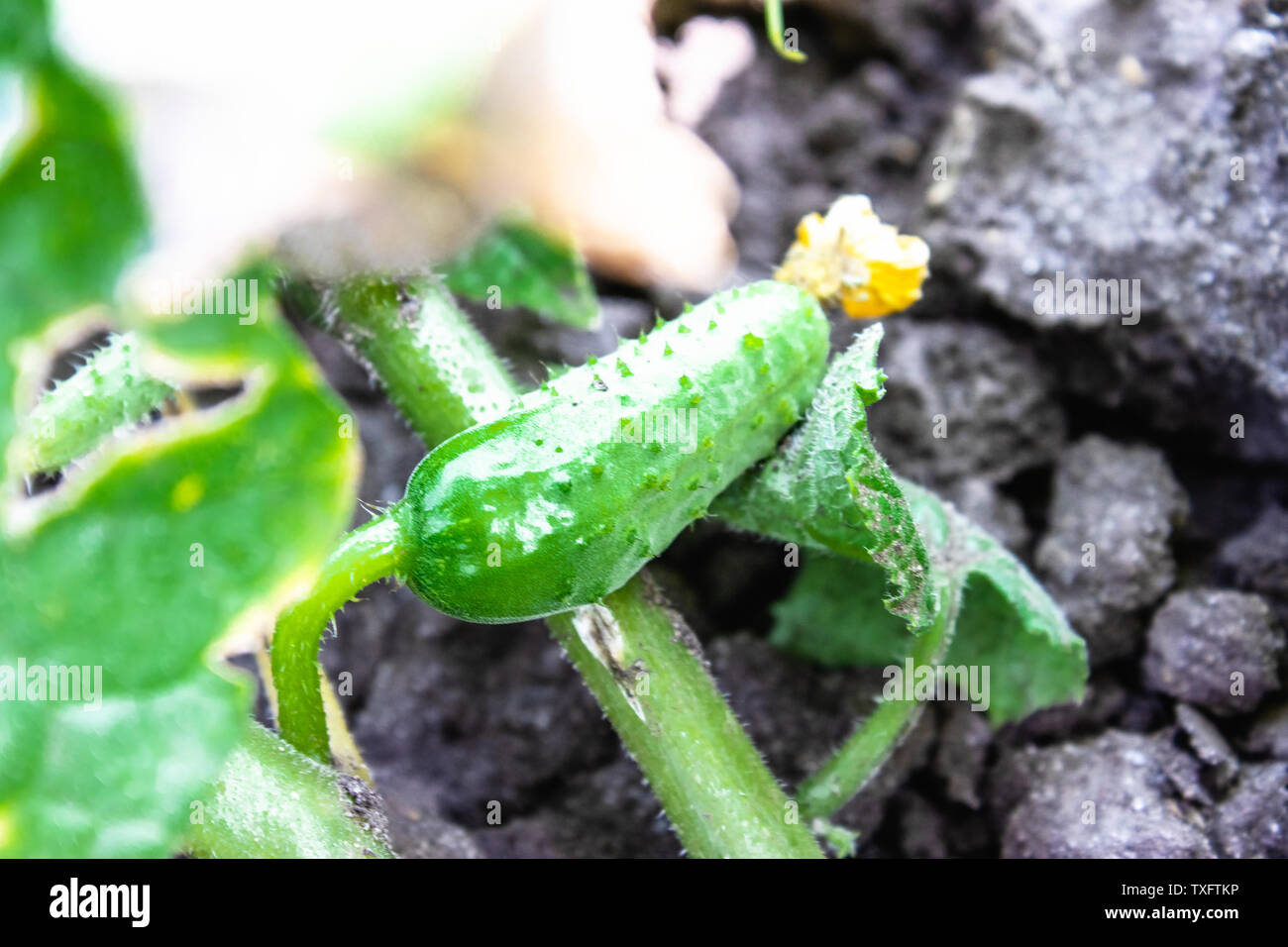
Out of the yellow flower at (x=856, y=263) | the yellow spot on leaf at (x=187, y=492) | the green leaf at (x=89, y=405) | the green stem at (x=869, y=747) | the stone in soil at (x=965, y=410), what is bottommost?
the green stem at (x=869, y=747)

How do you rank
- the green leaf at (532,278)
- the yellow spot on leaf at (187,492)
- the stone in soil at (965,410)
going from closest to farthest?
1. the yellow spot on leaf at (187,492)
2. the green leaf at (532,278)
3. the stone in soil at (965,410)

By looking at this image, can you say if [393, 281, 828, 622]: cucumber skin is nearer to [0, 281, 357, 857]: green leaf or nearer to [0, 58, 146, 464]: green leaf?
[0, 281, 357, 857]: green leaf

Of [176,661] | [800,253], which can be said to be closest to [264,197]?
[176,661]

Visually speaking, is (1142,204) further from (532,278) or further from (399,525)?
(399,525)

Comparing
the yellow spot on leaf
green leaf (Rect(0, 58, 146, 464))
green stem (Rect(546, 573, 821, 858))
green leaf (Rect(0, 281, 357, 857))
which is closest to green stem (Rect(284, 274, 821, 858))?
green stem (Rect(546, 573, 821, 858))

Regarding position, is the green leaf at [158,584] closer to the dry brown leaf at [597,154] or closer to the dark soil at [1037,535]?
the dry brown leaf at [597,154]

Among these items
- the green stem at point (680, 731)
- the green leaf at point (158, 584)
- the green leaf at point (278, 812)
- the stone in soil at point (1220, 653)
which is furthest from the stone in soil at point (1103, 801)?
the green leaf at point (158, 584)

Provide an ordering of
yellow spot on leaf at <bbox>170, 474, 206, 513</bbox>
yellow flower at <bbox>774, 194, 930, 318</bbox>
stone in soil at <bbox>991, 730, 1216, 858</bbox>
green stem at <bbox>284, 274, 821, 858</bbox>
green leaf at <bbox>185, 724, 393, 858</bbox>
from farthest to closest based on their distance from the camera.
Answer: yellow flower at <bbox>774, 194, 930, 318</bbox> → stone in soil at <bbox>991, 730, 1216, 858</bbox> → green stem at <bbox>284, 274, 821, 858</bbox> → green leaf at <bbox>185, 724, 393, 858</bbox> → yellow spot on leaf at <bbox>170, 474, 206, 513</bbox>
